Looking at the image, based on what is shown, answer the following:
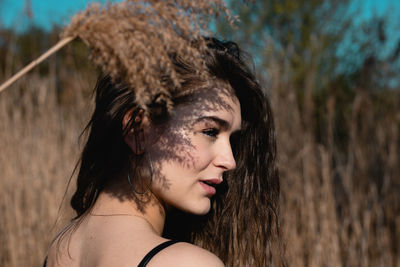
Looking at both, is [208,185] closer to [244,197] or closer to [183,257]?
[183,257]

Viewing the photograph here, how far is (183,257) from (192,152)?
287 mm

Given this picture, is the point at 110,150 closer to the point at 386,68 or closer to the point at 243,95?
the point at 243,95

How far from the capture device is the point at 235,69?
1.41m

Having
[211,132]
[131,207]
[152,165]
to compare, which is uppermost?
[211,132]

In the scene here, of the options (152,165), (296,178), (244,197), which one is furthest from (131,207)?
(296,178)

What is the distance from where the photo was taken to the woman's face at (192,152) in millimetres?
1165

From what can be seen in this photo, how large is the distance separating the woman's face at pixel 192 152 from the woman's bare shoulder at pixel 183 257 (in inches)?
8.3

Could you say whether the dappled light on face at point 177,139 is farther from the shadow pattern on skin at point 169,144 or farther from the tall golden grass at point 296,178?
the tall golden grass at point 296,178

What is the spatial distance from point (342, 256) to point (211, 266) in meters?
2.02

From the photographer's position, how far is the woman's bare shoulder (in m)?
0.96

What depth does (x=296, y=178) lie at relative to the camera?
2818 millimetres

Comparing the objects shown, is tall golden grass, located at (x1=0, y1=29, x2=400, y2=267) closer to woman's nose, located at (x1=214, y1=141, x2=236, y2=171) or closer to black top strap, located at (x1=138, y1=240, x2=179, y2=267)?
woman's nose, located at (x1=214, y1=141, x2=236, y2=171)

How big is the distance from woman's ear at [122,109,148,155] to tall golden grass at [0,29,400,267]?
5.25 feet

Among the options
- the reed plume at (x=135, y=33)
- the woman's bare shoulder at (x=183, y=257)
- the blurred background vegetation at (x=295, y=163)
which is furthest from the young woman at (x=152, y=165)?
the blurred background vegetation at (x=295, y=163)
